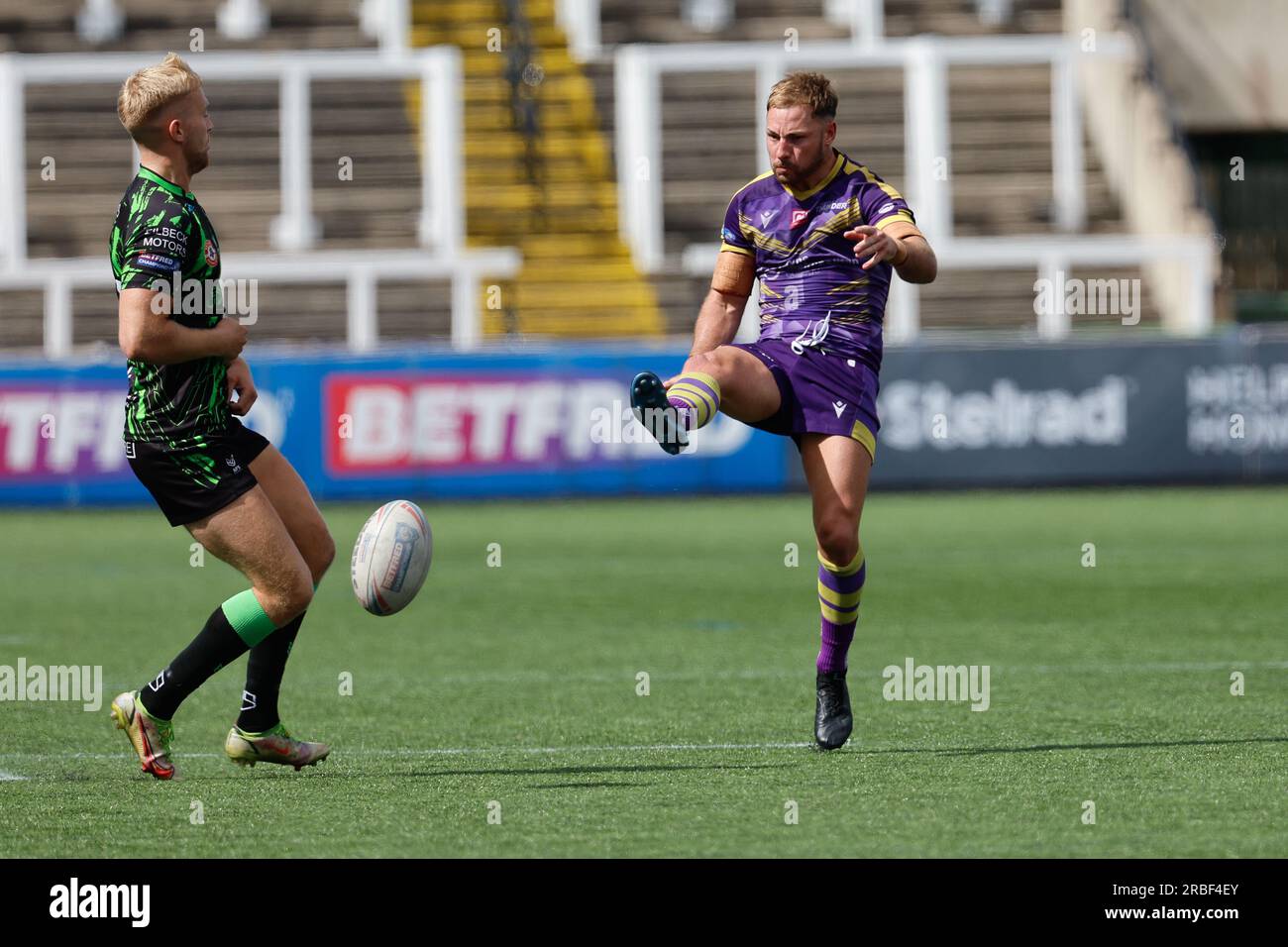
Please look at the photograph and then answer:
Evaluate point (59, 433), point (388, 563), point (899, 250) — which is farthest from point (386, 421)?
point (899, 250)

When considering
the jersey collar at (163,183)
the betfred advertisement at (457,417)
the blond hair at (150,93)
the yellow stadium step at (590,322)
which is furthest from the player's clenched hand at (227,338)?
the yellow stadium step at (590,322)

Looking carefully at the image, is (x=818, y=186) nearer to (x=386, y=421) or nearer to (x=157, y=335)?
(x=157, y=335)

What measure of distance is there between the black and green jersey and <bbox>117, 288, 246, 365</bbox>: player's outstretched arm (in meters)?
0.04

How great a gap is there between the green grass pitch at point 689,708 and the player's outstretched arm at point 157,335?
1222 mm

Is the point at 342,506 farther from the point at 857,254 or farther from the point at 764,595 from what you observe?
the point at 857,254

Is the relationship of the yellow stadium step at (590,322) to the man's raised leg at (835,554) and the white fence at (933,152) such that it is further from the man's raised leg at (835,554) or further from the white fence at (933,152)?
the man's raised leg at (835,554)

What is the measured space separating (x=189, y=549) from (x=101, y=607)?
364cm

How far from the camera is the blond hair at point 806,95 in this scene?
6.69 metres

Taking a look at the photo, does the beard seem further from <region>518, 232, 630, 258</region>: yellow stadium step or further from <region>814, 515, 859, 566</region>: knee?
<region>518, 232, 630, 258</region>: yellow stadium step

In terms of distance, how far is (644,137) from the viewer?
25.3 meters

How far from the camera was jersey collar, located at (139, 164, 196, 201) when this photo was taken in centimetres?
611
